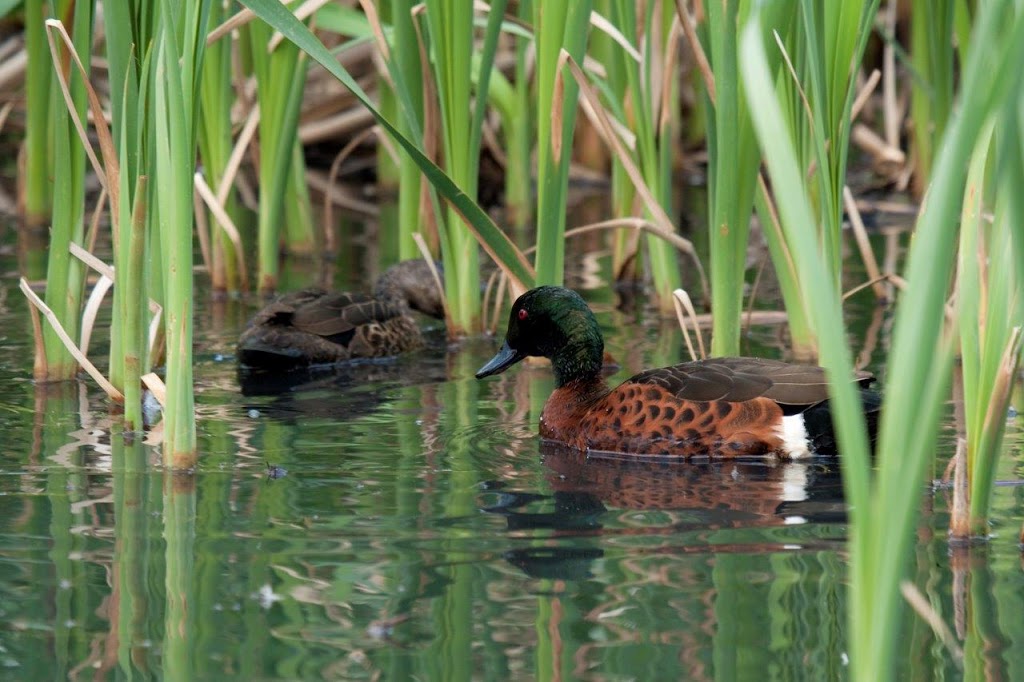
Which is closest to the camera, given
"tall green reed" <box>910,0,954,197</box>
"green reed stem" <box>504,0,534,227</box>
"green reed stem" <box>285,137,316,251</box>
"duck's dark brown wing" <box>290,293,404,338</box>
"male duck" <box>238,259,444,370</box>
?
"male duck" <box>238,259,444,370</box>

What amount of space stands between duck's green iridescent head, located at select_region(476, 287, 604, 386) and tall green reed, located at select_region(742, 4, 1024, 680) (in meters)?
3.64

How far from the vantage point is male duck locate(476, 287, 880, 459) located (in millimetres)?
5312

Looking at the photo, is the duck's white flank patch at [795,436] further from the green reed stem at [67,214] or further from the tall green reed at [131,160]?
the green reed stem at [67,214]

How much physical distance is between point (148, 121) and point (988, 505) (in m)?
2.70

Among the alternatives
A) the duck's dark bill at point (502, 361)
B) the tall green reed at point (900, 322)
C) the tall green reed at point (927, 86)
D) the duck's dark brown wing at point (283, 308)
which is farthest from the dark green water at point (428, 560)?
the tall green reed at point (927, 86)

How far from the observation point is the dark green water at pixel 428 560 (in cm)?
335

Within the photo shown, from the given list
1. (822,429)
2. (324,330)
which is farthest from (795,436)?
(324,330)

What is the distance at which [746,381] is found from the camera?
17.8 feet

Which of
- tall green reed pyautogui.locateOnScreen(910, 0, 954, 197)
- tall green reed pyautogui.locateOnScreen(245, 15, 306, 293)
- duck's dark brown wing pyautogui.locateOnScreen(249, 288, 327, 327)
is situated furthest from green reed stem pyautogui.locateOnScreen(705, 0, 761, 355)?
tall green reed pyautogui.locateOnScreen(245, 15, 306, 293)

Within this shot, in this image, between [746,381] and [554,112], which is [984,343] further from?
[554,112]

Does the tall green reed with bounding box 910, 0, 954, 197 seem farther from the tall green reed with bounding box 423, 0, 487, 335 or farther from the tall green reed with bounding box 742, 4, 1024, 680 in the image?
the tall green reed with bounding box 742, 4, 1024, 680

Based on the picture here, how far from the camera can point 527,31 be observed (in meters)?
7.60

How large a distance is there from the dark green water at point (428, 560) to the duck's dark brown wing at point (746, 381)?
24 centimetres

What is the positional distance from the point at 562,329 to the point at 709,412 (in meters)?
0.83
